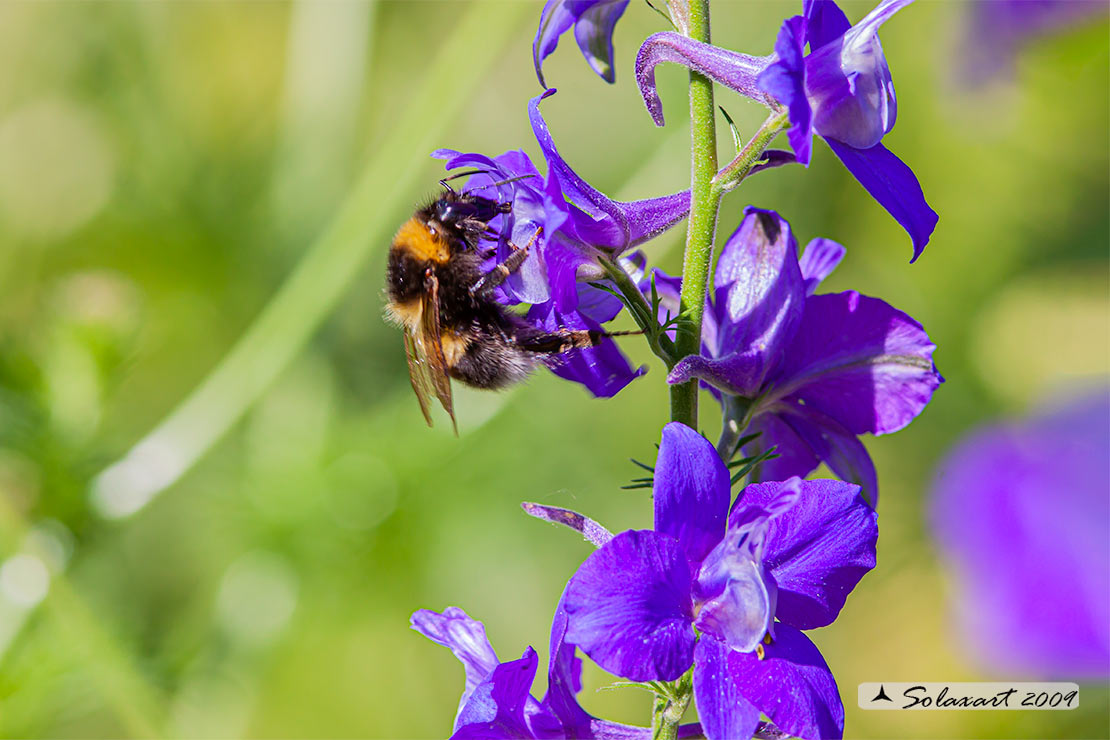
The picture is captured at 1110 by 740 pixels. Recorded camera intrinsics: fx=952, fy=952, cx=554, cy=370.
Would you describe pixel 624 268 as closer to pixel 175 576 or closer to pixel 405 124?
pixel 405 124

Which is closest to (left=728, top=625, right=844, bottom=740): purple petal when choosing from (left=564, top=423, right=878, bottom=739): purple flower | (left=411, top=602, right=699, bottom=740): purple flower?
(left=564, top=423, right=878, bottom=739): purple flower

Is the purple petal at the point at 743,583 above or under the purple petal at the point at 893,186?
under

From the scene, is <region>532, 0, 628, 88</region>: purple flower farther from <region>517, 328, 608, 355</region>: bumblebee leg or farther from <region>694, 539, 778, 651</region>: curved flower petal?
<region>694, 539, 778, 651</region>: curved flower petal

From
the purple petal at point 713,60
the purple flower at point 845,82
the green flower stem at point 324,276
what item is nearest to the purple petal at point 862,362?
the purple flower at point 845,82

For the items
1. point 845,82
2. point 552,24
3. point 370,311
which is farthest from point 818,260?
point 370,311

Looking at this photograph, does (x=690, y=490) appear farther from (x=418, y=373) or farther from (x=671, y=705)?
(x=418, y=373)

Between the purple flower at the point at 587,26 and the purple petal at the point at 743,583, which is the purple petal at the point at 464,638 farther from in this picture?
the purple flower at the point at 587,26

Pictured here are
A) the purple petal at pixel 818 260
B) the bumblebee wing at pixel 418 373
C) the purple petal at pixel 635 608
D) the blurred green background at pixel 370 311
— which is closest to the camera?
the purple petal at pixel 635 608
